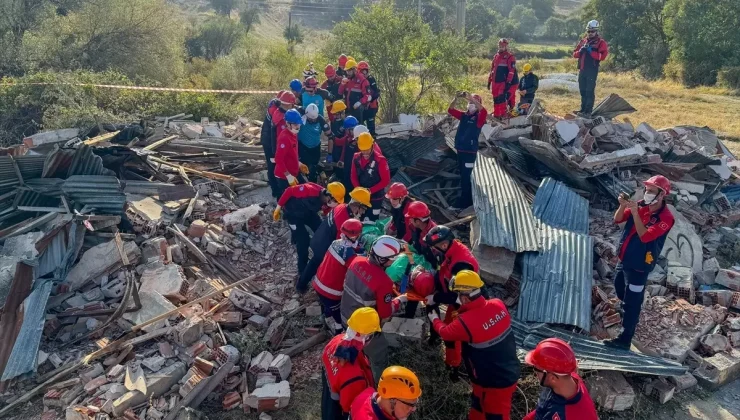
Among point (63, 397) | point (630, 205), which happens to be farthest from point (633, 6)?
point (63, 397)

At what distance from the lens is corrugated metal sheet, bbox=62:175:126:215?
7.64m

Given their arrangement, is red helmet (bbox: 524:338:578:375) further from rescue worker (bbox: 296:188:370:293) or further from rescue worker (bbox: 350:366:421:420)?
rescue worker (bbox: 296:188:370:293)

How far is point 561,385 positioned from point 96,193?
7.01 m

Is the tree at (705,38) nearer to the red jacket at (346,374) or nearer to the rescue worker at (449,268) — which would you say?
the rescue worker at (449,268)

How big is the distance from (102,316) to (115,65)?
505 inches

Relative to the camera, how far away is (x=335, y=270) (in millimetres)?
5414

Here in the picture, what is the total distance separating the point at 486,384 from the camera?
4.45m

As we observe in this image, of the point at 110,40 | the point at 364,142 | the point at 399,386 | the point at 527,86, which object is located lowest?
the point at 399,386

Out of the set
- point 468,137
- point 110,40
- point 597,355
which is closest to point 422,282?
point 597,355

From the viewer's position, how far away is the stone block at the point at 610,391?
5.24m

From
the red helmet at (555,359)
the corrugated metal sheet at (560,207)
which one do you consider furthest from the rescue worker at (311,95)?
the red helmet at (555,359)

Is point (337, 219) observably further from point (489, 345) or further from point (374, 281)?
point (489, 345)

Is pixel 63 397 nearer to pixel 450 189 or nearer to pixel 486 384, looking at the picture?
pixel 486 384

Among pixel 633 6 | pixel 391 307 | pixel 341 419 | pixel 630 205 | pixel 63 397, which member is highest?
pixel 633 6
